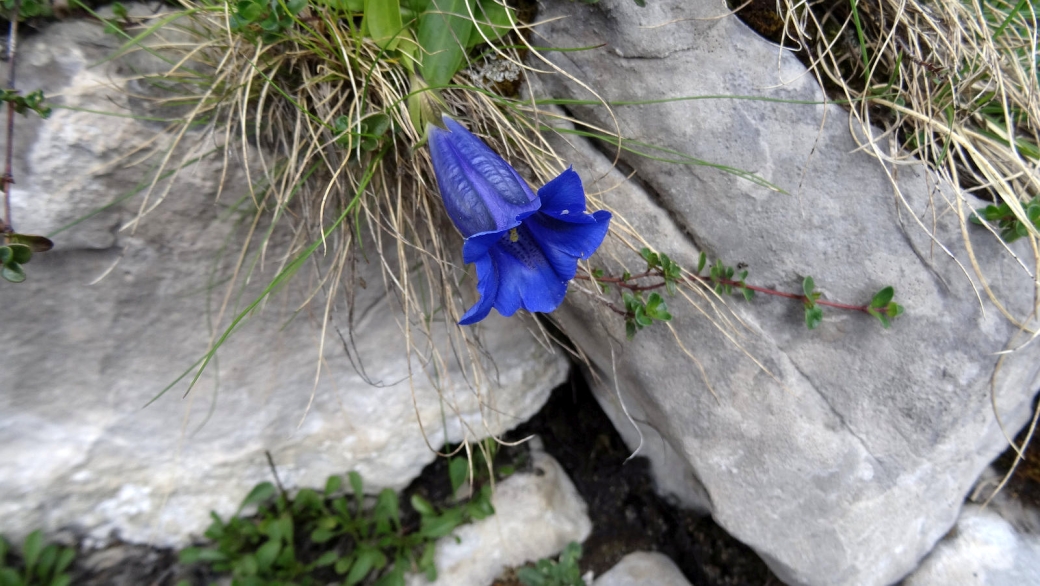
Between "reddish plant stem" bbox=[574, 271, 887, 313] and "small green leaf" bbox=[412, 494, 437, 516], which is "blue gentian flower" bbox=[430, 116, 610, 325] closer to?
"reddish plant stem" bbox=[574, 271, 887, 313]

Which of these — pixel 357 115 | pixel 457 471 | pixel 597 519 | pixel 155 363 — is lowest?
pixel 597 519

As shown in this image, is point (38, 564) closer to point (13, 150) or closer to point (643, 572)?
point (13, 150)

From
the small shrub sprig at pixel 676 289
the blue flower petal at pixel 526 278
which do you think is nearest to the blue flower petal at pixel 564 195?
the blue flower petal at pixel 526 278

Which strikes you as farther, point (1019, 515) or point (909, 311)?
point (1019, 515)

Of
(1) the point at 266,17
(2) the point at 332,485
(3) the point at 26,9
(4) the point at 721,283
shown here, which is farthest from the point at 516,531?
(3) the point at 26,9

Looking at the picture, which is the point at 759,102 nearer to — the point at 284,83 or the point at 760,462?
the point at 760,462

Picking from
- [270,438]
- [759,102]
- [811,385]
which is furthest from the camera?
[270,438]

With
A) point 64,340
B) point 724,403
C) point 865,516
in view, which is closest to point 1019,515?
point 865,516
